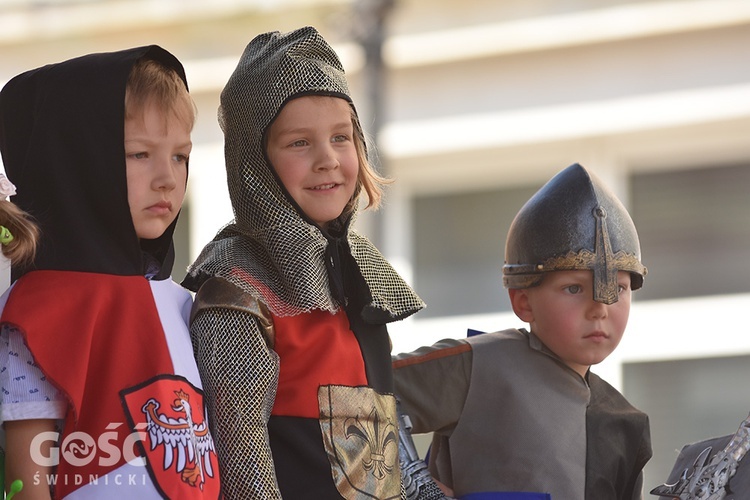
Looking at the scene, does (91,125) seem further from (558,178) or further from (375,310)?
(558,178)

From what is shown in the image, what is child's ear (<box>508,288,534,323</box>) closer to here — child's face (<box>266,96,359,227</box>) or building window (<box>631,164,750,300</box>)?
child's face (<box>266,96,359,227</box>)

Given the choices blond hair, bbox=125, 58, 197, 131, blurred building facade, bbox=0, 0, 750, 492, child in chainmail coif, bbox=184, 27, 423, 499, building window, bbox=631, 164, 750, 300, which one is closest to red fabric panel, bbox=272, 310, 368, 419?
child in chainmail coif, bbox=184, 27, 423, 499

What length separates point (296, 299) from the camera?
297 centimetres

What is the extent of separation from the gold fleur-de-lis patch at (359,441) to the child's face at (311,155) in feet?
1.42

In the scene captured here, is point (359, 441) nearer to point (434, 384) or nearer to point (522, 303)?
point (434, 384)

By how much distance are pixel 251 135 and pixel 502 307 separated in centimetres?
524

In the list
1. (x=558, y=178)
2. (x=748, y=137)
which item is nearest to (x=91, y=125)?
(x=558, y=178)

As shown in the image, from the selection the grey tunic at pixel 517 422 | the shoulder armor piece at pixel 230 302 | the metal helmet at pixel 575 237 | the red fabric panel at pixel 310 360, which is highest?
the metal helmet at pixel 575 237

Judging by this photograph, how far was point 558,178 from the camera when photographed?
12.1 feet

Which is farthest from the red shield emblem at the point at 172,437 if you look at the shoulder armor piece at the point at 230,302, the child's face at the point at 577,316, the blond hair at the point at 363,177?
the child's face at the point at 577,316

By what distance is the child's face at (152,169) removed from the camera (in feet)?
9.18

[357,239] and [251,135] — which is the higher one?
[251,135]

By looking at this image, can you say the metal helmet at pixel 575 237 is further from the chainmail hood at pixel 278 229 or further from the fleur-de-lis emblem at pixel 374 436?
the fleur-de-lis emblem at pixel 374 436

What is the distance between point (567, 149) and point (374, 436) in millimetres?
5052
